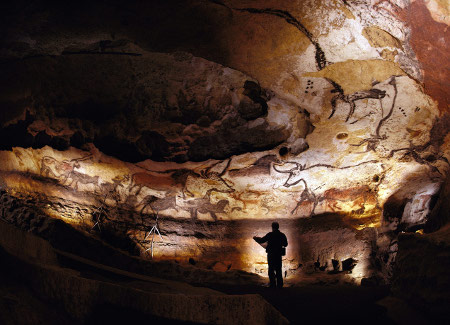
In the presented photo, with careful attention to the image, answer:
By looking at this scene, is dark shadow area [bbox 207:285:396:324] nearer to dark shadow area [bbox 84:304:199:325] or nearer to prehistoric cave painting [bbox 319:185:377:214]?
dark shadow area [bbox 84:304:199:325]

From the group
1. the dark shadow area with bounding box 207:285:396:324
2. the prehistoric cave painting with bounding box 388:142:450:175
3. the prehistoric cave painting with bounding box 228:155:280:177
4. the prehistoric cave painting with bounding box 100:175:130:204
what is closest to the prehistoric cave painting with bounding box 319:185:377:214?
the prehistoric cave painting with bounding box 388:142:450:175

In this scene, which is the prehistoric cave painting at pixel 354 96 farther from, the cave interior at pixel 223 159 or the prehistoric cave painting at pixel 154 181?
the prehistoric cave painting at pixel 154 181

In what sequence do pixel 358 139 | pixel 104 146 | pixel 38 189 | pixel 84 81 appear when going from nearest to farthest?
pixel 84 81 < pixel 358 139 < pixel 104 146 < pixel 38 189

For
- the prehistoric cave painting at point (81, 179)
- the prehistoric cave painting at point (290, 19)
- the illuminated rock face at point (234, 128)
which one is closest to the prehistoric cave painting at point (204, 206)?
the illuminated rock face at point (234, 128)

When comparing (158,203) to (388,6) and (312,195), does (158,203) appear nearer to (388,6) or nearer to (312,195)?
(312,195)

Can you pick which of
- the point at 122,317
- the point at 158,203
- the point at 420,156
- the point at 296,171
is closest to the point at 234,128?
the point at 296,171

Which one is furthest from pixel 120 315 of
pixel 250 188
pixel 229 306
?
pixel 250 188

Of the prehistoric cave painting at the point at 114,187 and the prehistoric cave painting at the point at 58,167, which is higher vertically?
the prehistoric cave painting at the point at 58,167

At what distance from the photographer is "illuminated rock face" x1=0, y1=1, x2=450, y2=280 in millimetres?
3736

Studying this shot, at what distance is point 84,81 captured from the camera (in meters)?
4.57

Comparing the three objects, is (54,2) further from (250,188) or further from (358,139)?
(358,139)

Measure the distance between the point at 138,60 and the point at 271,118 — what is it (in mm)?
2058

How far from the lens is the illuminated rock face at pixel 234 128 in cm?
374

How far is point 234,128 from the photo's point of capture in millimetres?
4781
